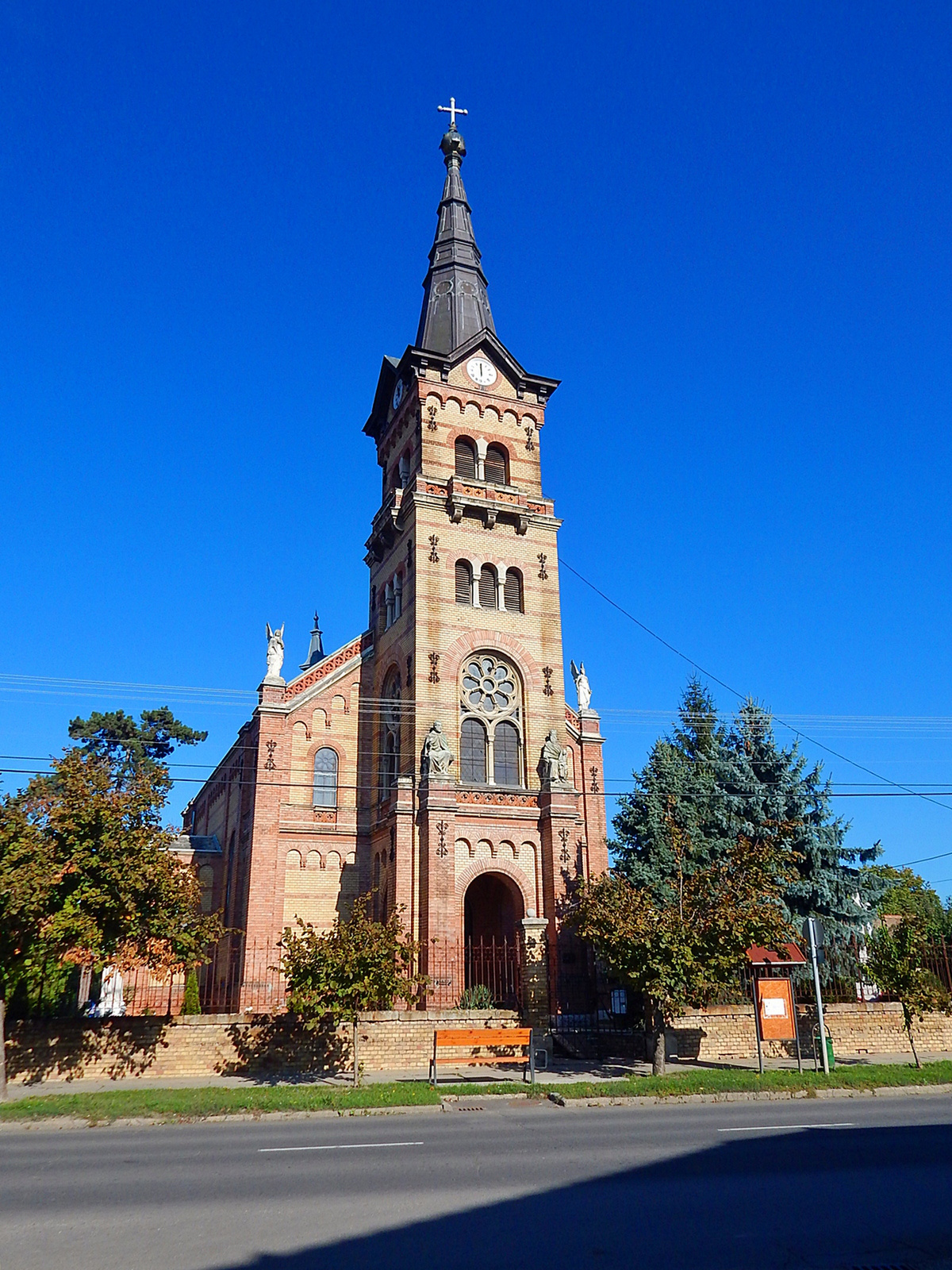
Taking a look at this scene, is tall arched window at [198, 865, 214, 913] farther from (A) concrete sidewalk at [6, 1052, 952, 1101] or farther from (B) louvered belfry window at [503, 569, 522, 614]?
(A) concrete sidewalk at [6, 1052, 952, 1101]

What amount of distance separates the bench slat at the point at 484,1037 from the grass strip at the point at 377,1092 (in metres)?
0.88

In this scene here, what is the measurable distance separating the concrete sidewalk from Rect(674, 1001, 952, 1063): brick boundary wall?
96 centimetres

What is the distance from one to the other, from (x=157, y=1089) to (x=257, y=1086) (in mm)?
1998

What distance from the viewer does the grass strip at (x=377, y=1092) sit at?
670 inches

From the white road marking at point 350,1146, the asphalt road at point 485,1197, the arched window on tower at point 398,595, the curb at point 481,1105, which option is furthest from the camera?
the arched window on tower at point 398,595

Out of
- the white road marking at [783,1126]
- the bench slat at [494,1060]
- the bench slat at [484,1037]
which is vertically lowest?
the white road marking at [783,1126]

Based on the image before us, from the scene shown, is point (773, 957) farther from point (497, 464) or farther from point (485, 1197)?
point (497, 464)

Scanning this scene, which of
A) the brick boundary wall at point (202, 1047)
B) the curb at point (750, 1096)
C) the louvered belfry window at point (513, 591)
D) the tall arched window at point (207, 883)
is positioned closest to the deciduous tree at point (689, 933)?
the curb at point (750, 1096)

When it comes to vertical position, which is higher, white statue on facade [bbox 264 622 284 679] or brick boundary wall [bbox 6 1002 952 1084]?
white statue on facade [bbox 264 622 284 679]

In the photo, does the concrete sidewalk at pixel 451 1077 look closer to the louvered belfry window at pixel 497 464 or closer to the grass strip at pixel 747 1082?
the grass strip at pixel 747 1082

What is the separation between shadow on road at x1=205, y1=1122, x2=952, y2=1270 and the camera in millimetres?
7918

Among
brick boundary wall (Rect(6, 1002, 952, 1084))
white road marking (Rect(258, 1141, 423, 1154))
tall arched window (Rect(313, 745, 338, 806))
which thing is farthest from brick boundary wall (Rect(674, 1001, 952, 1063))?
white road marking (Rect(258, 1141, 423, 1154))

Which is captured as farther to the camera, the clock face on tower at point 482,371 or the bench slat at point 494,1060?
the clock face on tower at point 482,371

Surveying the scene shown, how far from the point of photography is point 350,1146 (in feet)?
43.3
